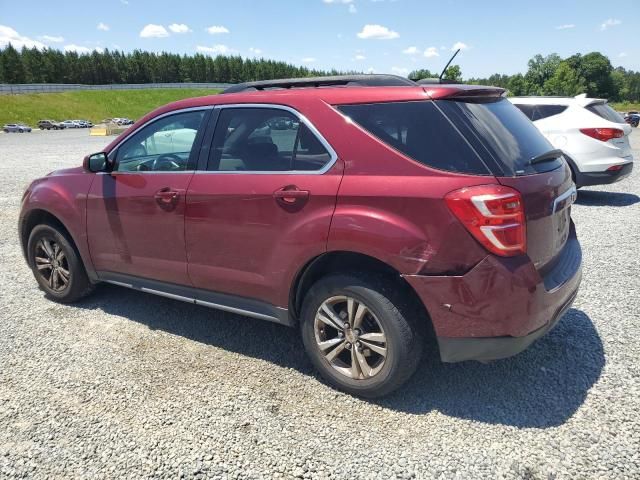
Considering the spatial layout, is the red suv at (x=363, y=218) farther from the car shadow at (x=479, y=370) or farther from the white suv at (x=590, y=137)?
the white suv at (x=590, y=137)

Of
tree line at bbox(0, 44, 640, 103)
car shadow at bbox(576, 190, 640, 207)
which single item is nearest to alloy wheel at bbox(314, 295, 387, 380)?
car shadow at bbox(576, 190, 640, 207)

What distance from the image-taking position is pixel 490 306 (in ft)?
7.97

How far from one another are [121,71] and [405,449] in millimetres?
114623

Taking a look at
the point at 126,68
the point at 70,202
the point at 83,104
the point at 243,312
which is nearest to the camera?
the point at 243,312

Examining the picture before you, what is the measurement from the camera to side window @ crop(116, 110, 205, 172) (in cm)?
352

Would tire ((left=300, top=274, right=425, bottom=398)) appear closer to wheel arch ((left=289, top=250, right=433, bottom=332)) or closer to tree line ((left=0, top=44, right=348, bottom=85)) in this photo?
wheel arch ((left=289, top=250, right=433, bottom=332))

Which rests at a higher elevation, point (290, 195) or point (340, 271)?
point (290, 195)

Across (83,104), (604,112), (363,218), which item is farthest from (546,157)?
(83,104)

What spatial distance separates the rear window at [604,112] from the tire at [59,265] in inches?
321

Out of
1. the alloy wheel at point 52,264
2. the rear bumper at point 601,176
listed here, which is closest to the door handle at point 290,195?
the alloy wheel at point 52,264

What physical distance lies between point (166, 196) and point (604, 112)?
7909mm

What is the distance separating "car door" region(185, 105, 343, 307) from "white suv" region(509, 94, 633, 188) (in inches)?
242

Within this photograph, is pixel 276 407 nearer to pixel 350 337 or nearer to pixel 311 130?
pixel 350 337

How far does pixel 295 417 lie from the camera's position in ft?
9.00
